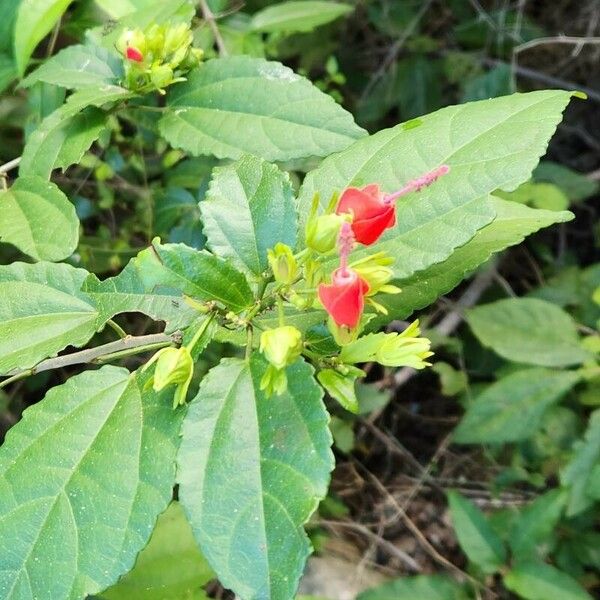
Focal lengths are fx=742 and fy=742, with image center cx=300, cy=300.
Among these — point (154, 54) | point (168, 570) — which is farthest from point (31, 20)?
point (168, 570)

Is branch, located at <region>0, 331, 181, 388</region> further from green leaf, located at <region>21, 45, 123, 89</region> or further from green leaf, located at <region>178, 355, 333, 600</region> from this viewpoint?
green leaf, located at <region>21, 45, 123, 89</region>

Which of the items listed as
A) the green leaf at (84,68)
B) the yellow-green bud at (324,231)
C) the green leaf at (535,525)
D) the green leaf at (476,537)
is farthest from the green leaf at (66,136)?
the green leaf at (535,525)

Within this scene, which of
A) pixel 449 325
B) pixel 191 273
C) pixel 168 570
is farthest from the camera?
pixel 449 325

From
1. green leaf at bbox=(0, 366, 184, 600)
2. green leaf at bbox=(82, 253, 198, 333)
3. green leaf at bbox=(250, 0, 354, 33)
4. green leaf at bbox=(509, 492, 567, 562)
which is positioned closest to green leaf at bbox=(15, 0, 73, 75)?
green leaf at bbox=(250, 0, 354, 33)

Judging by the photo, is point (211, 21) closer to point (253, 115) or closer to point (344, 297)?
point (253, 115)

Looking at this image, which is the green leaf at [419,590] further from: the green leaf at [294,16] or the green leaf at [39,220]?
the green leaf at [294,16]

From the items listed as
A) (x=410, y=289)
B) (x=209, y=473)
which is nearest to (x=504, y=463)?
(x=410, y=289)
